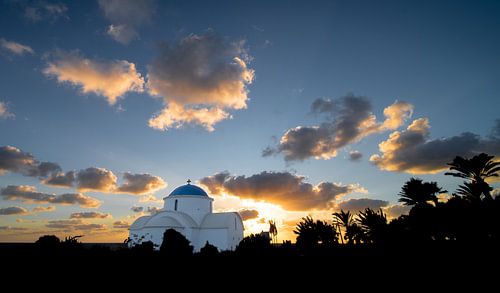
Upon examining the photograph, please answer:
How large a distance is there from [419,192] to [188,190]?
104 feet

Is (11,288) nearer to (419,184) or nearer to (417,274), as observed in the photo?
(417,274)

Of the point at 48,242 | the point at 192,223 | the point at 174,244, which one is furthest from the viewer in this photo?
the point at 192,223

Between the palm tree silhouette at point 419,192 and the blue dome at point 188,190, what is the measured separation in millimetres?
28535

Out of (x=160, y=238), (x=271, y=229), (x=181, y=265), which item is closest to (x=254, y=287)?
(x=181, y=265)

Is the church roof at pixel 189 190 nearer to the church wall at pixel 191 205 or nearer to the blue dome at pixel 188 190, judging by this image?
the blue dome at pixel 188 190

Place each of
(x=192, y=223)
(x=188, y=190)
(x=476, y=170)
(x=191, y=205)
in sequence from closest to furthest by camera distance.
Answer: (x=476, y=170), (x=192, y=223), (x=191, y=205), (x=188, y=190)

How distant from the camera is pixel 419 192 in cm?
3158

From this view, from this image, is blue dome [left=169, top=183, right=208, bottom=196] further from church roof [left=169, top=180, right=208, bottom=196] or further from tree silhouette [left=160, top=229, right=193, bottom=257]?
tree silhouette [left=160, top=229, right=193, bottom=257]

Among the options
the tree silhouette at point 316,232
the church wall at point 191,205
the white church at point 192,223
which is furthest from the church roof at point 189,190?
the tree silhouette at point 316,232

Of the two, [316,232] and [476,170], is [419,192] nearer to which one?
[476,170]

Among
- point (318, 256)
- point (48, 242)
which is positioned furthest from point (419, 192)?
point (48, 242)

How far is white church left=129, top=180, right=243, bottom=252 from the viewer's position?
34375 mm

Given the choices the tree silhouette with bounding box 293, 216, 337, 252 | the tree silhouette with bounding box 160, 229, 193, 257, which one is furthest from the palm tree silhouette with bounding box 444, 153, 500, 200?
the tree silhouette with bounding box 160, 229, 193, 257

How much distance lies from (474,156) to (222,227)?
30.7m
